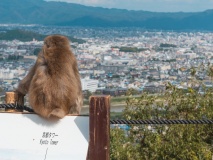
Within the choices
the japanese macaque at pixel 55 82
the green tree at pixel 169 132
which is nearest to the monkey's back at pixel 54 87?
the japanese macaque at pixel 55 82

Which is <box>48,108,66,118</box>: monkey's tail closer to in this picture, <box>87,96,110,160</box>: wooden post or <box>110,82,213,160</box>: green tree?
<box>87,96,110,160</box>: wooden post

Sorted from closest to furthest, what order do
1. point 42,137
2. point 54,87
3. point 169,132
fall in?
point 42,137, point 54,87, point 169,132

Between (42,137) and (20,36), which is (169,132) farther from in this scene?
(20,36)

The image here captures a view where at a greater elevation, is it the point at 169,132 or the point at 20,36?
the point at 169,132

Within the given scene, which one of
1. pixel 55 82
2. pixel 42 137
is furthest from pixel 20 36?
pixel 42 137

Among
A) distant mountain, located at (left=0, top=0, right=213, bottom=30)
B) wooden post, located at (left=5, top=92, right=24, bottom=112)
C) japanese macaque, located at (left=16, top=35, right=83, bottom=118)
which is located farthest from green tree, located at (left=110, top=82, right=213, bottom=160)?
distant mountain, located at (left=0, top=0, right=213, bottom=30)

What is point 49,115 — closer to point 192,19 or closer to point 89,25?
point 89,25

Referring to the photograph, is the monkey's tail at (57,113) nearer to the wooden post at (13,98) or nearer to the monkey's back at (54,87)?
the monkey's back at (54,87)
